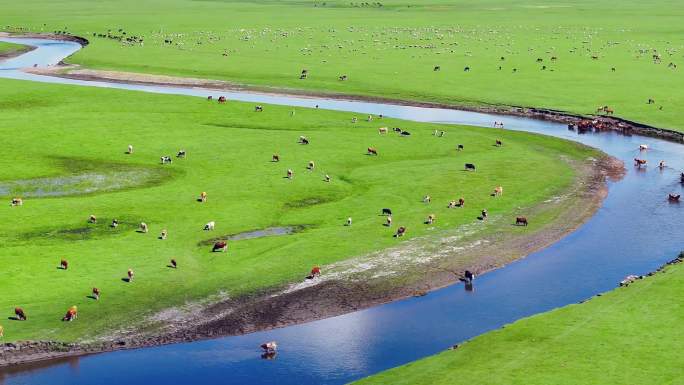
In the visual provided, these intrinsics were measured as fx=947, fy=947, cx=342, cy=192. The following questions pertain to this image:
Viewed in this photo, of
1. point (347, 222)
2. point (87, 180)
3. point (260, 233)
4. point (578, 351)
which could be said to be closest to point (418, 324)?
point (578, 351)

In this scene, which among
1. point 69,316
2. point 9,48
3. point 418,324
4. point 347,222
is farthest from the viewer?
point 9,48

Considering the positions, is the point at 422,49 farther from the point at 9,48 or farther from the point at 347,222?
the point at 347,222

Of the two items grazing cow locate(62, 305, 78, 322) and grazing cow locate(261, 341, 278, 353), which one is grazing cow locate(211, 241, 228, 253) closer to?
grazing cow locate(62, 305, 78, 322)

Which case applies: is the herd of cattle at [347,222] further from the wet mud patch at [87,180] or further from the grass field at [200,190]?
the wet mud patch at [87,180]

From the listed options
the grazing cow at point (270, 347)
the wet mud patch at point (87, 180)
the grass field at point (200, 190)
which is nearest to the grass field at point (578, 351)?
the grazing cow at point (270, 347)

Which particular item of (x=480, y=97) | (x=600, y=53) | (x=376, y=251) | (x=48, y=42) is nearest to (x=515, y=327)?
(x=376, y=251)

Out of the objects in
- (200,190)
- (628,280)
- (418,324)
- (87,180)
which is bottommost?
(418,324)
